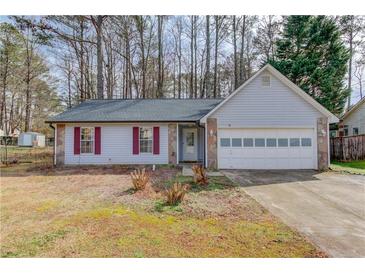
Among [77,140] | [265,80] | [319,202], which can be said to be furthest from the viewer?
[77,140]

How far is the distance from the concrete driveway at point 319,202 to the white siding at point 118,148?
14.0 ft

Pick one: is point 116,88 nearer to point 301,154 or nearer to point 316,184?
point 301,154

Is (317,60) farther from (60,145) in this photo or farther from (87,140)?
(60,145)

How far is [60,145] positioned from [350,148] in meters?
17.8

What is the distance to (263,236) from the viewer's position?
4.39m

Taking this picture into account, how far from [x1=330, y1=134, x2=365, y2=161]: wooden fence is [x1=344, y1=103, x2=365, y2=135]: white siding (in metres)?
4.38

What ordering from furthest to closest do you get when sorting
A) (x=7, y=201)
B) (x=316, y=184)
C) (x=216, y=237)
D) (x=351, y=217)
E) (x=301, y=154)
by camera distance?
(x=301, y=154), (x=316, y=184), (x=7, y=201), (x=351, y=217), (x=216, y=237)

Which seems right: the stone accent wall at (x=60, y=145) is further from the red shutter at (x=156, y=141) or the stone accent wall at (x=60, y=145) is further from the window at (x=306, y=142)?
the window at (x=306, y=142)

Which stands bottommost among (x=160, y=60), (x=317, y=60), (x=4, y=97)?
(x=4, y=97)

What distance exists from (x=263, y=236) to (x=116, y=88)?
82.6ft

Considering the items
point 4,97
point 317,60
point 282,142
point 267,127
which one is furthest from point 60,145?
point 317,60

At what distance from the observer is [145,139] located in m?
13.7
